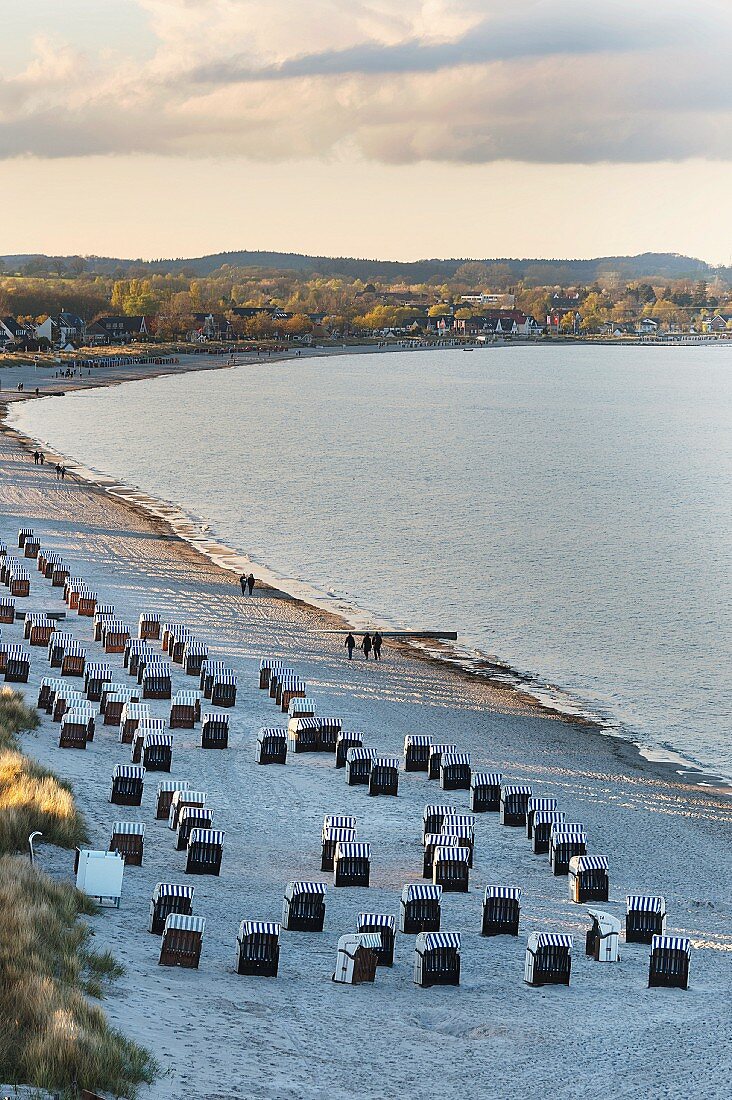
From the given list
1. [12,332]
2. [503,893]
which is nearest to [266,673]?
[503,893]

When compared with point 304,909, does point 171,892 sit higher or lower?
higher

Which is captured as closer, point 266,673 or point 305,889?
point 305,889

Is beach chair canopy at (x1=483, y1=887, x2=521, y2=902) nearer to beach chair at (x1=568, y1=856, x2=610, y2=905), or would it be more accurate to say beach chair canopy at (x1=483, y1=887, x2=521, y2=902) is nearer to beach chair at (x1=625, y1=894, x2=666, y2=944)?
beach chair at (x1=625, y1=894, x2=666, y2=944)

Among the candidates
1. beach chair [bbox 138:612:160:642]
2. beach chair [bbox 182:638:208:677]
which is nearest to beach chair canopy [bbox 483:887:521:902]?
beach chair [bbox 182:638:208:677]

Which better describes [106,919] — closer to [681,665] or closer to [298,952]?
[298,952]

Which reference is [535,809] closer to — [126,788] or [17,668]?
[126,788]

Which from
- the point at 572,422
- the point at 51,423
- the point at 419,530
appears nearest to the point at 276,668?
the point at 419,530
